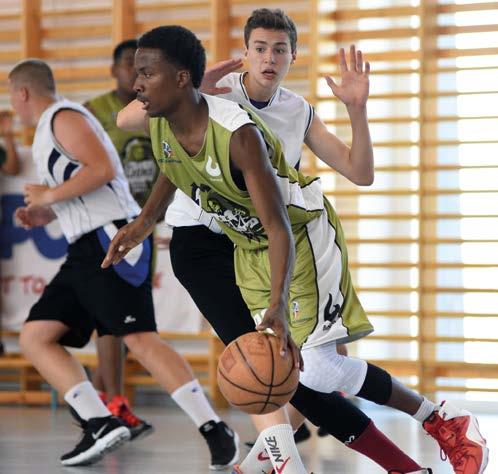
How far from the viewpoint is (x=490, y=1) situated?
6773 mm

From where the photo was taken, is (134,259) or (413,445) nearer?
(134,259)

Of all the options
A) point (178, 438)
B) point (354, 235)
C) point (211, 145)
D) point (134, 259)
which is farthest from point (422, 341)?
point (211, 145)

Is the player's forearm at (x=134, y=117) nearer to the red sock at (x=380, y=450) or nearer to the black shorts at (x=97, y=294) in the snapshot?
the black shorts at (x=97, y=294)

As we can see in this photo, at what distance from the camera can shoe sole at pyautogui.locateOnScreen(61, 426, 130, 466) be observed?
4.24 metres

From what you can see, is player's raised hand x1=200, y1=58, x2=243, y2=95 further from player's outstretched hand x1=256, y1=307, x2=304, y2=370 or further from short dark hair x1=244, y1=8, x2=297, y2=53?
player's outstretched hand x1=256, y1=307, x2=304, y2=370

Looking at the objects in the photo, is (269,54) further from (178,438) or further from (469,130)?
(469,130)

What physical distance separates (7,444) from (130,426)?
1.88 ft

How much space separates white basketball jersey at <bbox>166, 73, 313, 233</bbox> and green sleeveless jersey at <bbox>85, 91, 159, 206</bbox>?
232 centimetres

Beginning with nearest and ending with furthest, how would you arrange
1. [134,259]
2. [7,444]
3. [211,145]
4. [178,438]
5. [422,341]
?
[211,145]
[134,259]
[7,444]
[178,438]
[422,341]

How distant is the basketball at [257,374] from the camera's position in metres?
2.68

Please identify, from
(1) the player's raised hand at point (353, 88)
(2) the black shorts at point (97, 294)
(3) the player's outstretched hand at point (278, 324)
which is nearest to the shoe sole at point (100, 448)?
(2) the black shorts at point (97, 294)

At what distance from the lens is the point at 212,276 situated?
3.57 metres

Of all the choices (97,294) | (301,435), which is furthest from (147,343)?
(301,435)

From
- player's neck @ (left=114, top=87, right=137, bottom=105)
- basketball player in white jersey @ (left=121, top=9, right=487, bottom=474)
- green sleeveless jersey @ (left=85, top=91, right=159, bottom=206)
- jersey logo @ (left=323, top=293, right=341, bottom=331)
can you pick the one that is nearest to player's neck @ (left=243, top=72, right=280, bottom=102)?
basketball player in white jersey @ (left=121, top=9, right=487, bottom=474)
